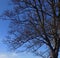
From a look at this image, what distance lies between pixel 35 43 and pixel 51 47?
1228 mm

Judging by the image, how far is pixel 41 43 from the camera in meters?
26.7

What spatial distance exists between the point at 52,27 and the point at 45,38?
3.30 feet

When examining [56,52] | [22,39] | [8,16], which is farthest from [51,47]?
[8,16]

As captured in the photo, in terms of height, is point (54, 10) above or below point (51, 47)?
above

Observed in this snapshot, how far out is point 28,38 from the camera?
Result: 86.6 feet

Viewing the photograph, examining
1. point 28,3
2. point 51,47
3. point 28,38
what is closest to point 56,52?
point 51,47

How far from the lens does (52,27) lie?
25.8 metres

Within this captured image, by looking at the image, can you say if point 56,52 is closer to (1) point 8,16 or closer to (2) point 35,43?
(2) point 35,43

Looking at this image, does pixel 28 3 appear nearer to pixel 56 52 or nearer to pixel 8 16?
pixel 8 16

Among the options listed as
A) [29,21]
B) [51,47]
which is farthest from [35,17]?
[51,47]

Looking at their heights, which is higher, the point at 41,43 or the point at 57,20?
the point at 57,20

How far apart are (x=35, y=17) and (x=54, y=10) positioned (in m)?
1.45

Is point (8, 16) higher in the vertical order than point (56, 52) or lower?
higher

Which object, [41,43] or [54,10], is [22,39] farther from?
[54,10]
